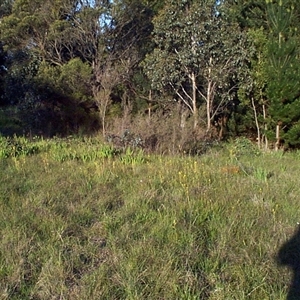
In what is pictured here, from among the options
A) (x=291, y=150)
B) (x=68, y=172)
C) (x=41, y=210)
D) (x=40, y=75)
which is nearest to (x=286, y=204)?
(x=41, y=210)

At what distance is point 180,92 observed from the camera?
12.5 meters

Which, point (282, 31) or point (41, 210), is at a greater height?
point (282, 31)

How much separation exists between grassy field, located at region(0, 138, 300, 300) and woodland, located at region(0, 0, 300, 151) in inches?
150

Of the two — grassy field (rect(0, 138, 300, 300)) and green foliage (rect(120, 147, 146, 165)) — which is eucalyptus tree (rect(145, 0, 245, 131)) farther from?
grassy field (rect(0, 138, 300, 300))

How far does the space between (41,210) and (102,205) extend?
2.40ft

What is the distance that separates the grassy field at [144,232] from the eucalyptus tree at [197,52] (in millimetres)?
5367

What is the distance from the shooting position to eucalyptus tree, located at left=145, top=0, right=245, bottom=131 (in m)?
11.0

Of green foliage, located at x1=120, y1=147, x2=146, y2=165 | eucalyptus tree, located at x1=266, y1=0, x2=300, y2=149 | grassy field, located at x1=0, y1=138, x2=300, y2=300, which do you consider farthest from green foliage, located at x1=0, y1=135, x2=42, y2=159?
eucalyptus tree, located at x1=266, y1=0, x2=300, y2=149

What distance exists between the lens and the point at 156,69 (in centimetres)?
1167

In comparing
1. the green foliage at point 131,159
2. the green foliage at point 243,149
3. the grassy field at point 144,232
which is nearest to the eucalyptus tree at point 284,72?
the green foliage at point 243,149

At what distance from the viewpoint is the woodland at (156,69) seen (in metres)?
10.5

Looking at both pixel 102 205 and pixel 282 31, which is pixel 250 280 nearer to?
pixel 102 205

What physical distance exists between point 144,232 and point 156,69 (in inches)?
340

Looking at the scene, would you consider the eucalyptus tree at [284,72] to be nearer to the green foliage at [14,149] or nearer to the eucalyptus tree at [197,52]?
the eucalyptus tree at [197,52]
